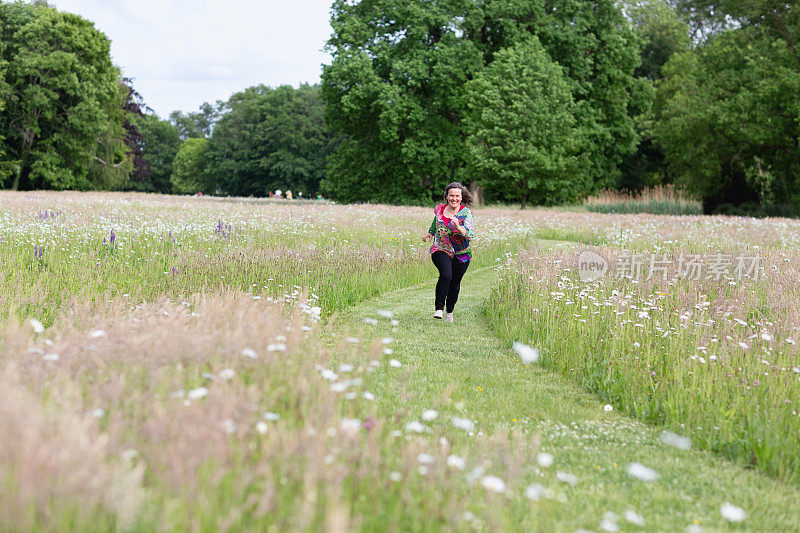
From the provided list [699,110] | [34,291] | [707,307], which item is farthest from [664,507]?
[699,110]

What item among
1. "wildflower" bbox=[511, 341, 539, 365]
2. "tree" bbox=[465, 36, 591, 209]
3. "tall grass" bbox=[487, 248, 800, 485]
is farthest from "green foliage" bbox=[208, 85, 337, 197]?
"wildflower" bbox=[511, 341, 539, 365]

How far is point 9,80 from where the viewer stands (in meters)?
41.9

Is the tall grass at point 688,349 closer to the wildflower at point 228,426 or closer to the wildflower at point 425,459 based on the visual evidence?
the wildflower at point 425,459

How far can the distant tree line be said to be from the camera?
97.2 ft

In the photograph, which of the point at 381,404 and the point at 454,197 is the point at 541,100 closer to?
the point at 454,197

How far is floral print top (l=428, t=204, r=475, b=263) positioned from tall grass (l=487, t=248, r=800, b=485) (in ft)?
3.15

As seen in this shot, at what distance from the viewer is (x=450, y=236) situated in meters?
8.23

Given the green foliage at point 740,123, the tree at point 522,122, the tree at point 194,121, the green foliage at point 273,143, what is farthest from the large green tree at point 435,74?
the tree at point 194,121

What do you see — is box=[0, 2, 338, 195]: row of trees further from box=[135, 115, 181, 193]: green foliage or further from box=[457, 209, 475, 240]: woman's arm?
box=[135, 115, 181, 193]: green foliage

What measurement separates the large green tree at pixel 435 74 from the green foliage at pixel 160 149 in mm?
68974

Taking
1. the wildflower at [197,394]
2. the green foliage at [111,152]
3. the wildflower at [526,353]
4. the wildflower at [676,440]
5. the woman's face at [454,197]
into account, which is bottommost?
the wildflower at [676,440]

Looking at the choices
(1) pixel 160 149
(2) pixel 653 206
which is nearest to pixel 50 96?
(2) pixel 653 206

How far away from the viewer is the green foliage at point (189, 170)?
85312 millimetres

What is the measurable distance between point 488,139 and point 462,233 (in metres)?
23.0
